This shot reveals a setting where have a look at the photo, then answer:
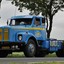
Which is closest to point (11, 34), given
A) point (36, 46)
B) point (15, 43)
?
point (15, 43)

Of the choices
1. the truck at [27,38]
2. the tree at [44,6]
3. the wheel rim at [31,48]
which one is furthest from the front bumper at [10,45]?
the tree at [44,6]

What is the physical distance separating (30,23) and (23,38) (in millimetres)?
1758

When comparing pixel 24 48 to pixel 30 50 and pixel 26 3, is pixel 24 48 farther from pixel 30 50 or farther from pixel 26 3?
pixel 26 3

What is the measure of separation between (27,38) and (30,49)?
2.62 ft

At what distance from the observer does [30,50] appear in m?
27.8

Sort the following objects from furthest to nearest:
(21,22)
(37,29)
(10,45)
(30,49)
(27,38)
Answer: (21,22) → (37,29) → (30,49) → (27,38) → (10,45)

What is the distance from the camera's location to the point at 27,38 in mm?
27562

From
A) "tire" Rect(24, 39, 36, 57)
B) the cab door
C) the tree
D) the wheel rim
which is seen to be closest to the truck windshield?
the cab door

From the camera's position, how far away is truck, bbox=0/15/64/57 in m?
27.2

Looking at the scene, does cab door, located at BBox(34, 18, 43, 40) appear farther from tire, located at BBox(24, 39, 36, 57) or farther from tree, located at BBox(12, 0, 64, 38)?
tree, located at BBox(12, 0, 64, 38)

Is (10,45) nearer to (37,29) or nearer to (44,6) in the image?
(37,29)

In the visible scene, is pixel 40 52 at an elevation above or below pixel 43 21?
below

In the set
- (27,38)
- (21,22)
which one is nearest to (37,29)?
(21,22)

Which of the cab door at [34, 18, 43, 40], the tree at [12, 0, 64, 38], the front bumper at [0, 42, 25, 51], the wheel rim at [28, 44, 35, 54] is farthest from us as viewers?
the tree at [12, 0, 64, 38]
